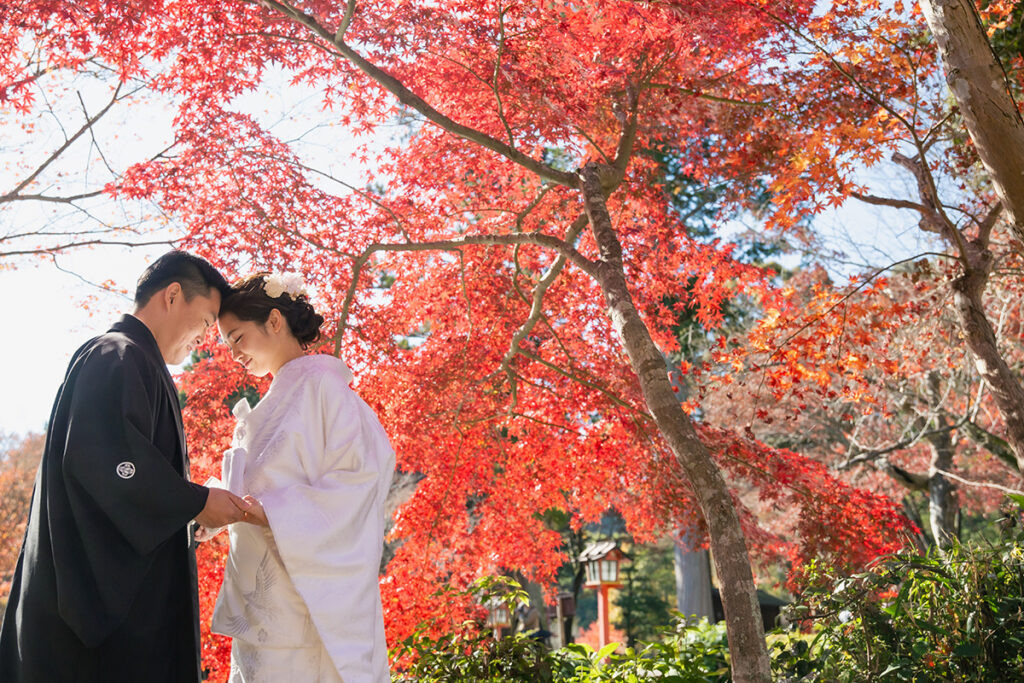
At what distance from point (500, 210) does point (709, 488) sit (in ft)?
8.75

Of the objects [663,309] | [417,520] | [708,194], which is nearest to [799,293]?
[708,194]

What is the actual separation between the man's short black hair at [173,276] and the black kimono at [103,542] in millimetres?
235

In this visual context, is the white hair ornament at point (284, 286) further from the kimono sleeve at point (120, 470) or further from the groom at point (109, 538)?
the kimono sleeve at point (120, 470)

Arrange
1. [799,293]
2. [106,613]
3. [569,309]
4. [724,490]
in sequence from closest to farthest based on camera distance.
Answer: [106,613] < [724,490] < [569,309] < [799,293]

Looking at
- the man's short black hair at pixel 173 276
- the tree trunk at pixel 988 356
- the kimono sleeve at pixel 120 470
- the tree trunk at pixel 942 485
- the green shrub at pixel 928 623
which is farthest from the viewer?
the tree trunk at pixel 942 485

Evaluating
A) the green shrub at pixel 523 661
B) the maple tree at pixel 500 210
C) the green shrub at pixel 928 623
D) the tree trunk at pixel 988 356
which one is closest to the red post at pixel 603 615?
the maple tree at pixel 500 210

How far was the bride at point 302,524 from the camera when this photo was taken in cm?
214

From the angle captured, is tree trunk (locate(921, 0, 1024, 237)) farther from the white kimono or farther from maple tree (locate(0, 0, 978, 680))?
the white kimono

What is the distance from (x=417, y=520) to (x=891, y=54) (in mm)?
4339

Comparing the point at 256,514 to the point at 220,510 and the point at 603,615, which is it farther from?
the point at 603,615

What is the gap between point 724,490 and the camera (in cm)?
308

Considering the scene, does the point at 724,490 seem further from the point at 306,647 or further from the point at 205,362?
the point at 205,362

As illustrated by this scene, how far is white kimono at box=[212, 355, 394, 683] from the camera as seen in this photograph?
2.14m

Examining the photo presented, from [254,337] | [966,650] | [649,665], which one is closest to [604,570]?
[649,665]
